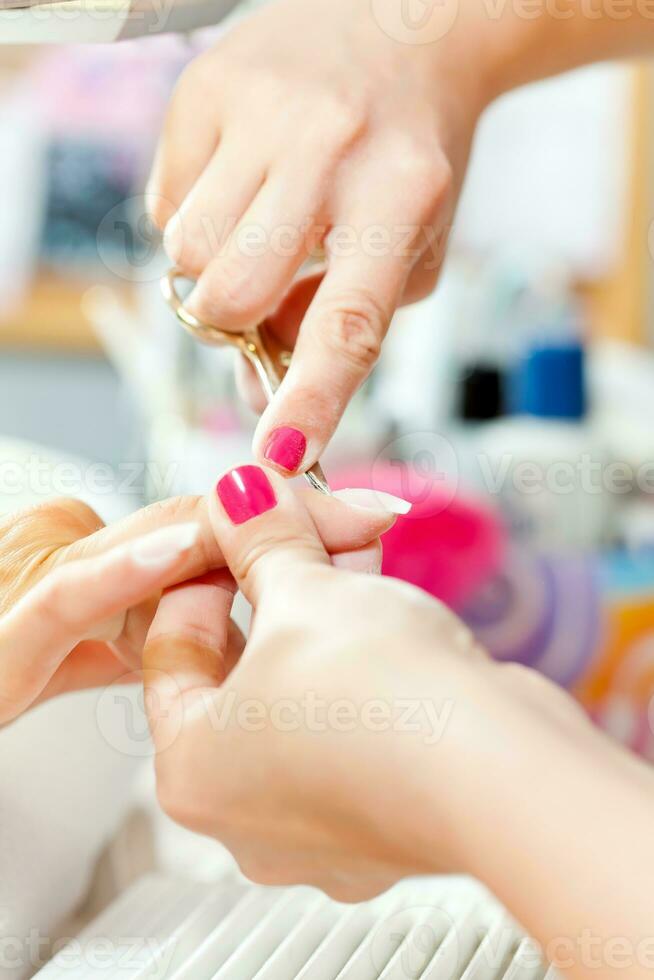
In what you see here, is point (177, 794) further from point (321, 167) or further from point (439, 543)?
point (439, 543)

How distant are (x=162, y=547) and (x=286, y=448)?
0.35 ft

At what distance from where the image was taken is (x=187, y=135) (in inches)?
21.8

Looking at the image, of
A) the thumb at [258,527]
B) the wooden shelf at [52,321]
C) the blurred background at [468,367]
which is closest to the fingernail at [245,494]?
the thumb at [258,527]

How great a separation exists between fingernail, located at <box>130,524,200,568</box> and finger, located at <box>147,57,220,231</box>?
0.24 m

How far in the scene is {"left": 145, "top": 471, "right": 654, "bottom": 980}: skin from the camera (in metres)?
0.30

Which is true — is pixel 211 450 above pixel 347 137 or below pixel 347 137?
below

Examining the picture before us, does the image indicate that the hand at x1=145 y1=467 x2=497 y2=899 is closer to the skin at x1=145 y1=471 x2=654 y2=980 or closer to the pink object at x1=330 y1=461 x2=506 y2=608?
the skin at x1=145 y1=471 x2=654 y2=980

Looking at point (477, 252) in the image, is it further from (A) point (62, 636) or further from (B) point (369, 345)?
(A) point (62, 636)

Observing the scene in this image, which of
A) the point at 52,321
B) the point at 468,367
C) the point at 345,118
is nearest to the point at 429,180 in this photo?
the point at 345,118

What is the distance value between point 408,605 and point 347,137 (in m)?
0.28

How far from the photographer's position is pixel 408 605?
348 mm

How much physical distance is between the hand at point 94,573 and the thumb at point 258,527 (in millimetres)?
13

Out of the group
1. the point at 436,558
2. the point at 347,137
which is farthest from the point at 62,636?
the point at 436,558

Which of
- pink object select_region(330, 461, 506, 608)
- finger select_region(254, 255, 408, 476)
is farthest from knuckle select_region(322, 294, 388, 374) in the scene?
pink object select_region(330, 461, 506, 608)
